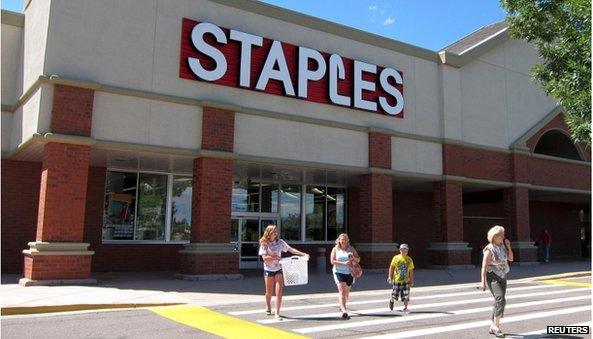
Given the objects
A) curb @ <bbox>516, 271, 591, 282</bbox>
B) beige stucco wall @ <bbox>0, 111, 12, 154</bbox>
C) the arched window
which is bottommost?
curb @ <bbox>516, 271, 591, 282</bbox>

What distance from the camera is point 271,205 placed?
69.6ft

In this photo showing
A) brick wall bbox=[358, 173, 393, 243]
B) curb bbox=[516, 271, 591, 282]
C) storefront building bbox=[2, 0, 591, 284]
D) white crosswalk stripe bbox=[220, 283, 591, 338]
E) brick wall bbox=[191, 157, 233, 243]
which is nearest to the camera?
white crosswalk stripe bbox=[220, 283, 591, 338]

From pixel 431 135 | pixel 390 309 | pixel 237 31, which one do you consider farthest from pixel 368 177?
pixel 390 309

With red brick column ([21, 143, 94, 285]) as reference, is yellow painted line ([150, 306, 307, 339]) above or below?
below

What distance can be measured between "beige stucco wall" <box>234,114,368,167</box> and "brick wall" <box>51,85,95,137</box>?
4.29 m

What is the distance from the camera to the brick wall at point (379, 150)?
18969 millimetres

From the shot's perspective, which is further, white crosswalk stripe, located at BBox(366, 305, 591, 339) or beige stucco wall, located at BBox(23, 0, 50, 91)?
beige stucco wall, located at BBox(23, 0, 50, 91)

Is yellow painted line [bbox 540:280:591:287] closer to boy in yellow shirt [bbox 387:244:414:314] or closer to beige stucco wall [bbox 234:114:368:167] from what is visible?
beige stucco wall [bbox 234:114:368:167]

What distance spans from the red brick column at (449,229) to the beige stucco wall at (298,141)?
3.95m

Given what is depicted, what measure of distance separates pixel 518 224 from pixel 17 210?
62.2ft

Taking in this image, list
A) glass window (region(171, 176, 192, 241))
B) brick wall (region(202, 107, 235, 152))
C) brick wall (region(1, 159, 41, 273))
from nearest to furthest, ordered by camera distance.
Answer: brick wall (region(202, 107, 235, 152))
brick wall (region(1, 159, 41, 273))
glass window (region(171, 176, 192, 241))

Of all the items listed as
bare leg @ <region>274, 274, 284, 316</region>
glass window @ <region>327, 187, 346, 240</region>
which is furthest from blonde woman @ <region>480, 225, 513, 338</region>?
glass window @ <region>327, 187, 346, 240</region>

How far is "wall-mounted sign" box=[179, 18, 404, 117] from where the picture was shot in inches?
625

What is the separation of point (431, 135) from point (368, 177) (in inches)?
138
